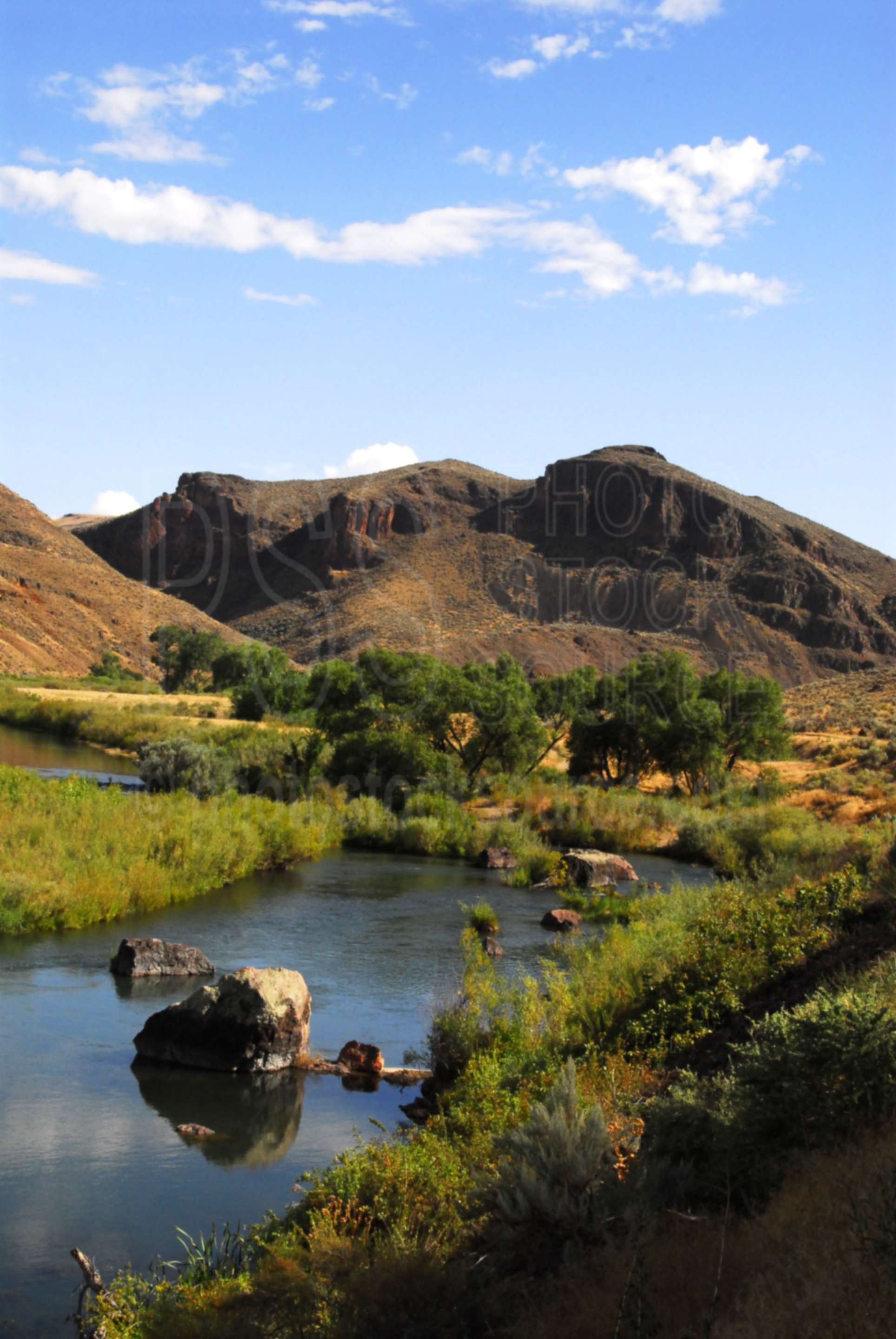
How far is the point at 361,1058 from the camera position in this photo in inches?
566

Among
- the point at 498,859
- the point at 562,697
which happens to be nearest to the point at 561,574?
the point at 562,697

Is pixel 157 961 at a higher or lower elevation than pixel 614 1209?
lower

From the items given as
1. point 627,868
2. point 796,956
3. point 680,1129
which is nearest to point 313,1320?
point 680,1129

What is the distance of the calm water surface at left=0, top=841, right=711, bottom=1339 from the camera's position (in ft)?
32.5

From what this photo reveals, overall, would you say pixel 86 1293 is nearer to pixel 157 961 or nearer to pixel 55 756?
pixel 157 961

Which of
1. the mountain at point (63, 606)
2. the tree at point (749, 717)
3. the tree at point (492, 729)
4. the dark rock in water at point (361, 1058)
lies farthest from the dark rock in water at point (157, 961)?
the mountain at point (63, 606)

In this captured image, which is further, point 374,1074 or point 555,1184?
point 374,1074

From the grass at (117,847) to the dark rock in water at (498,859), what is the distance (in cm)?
449

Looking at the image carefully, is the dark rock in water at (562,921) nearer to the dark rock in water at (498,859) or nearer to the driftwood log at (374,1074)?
the dark rock in water at (498,859)

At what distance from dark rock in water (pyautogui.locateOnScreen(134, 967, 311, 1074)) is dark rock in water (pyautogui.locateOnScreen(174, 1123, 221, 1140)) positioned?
1.68m

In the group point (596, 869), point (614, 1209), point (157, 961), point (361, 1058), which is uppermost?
point (614, 1209)

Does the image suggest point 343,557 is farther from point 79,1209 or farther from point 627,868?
point 79,1209

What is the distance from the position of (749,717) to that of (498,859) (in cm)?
2005

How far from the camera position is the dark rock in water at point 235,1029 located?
14219mm
